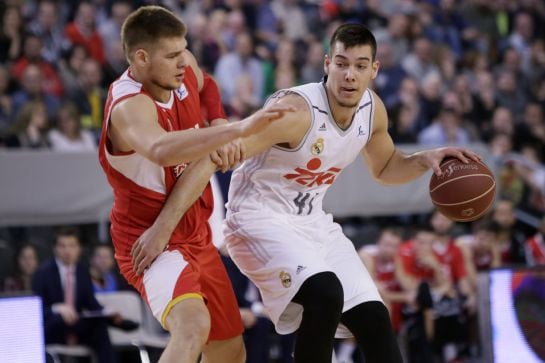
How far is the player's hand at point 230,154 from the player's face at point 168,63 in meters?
0.45

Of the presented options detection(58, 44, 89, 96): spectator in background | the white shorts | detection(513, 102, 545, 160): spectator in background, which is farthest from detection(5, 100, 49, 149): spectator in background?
detection(513, 102, 545, 160): spectator in background

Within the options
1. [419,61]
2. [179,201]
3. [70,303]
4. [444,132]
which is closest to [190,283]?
[179,201]

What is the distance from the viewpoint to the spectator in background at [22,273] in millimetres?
8555

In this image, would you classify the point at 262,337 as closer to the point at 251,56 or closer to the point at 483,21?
the point at 251,56

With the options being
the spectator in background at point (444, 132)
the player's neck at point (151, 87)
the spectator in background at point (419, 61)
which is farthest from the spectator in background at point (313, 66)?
the player's neck at point (151, 87)

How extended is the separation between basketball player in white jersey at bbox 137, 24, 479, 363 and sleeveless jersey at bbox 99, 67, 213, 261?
0.45 feet

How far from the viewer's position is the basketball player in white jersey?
5113 millimetres

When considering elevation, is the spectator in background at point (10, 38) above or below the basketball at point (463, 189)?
above

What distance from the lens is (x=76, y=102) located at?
10.4m

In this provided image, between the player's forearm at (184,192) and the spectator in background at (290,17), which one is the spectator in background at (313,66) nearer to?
the spectator in background at (290,17)

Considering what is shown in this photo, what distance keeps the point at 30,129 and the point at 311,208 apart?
4651mm

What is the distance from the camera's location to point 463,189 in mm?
5578

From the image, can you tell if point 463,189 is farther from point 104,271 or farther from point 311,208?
point 104,271

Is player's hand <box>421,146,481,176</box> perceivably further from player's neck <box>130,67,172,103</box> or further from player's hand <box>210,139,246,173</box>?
player's neck <box>130,67,172,103</box>
